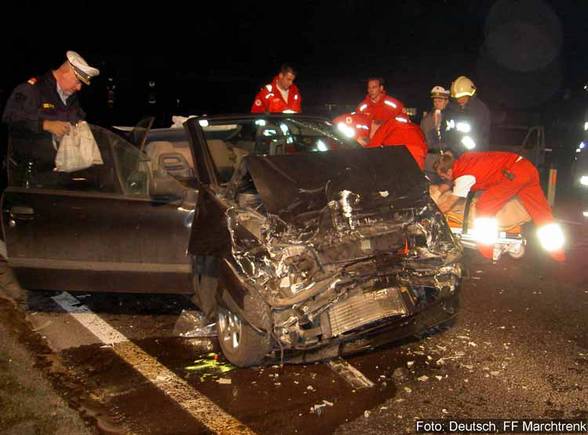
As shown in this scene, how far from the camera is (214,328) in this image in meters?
4.80

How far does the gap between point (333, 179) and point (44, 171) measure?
89.6 inches

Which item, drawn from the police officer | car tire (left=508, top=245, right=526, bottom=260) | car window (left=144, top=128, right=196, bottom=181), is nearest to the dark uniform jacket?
the police officer

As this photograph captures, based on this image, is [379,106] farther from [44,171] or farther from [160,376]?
[160,376]

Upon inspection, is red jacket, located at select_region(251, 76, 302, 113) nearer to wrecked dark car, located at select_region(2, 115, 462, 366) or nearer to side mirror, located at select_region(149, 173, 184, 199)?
wrecked dark car, located at select_region(2, 115, 462, 366)

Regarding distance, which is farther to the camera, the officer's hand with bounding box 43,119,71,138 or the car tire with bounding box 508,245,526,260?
the car tire with bounding box 508,245,526,260

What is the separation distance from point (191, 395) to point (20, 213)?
6.52ft

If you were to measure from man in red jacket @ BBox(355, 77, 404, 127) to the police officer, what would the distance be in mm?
3527

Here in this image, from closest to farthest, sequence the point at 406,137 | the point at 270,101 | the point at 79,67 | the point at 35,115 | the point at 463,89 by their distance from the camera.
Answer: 1. the point at 35,115
2. the point at 79,67
3. the point at 406,137
4. the point at 463,89
5. the point at 270,101

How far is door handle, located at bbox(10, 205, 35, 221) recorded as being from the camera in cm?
464

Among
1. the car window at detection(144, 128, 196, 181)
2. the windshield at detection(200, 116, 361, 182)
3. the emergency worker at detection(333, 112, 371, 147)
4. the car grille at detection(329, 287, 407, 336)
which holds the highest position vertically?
the emergency worker at detection(333, 112, 371, 147)

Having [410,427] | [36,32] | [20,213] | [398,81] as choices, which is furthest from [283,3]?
[410,427]

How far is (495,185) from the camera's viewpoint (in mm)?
6219

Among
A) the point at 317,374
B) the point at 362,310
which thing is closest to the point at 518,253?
the point at 317,374

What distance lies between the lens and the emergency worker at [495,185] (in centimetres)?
614
